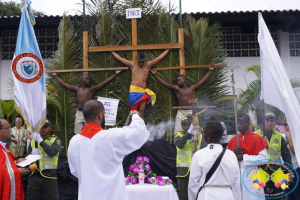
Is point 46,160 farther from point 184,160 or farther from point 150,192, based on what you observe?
point 184,160

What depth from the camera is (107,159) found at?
177 inches

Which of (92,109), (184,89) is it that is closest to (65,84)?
(184,89)

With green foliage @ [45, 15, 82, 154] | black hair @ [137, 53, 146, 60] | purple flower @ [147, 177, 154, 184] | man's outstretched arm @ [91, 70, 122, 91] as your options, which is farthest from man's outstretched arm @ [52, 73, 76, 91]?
purple flower @ [147, 177, 154, 184]

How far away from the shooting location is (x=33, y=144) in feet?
26.6

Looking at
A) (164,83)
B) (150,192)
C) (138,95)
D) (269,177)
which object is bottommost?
(150,192)

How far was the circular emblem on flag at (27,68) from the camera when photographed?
8.48 metres

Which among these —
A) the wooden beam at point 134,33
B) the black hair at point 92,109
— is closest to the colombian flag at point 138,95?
the wooden beam at point 134,33

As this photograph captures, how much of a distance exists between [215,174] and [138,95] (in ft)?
18.3

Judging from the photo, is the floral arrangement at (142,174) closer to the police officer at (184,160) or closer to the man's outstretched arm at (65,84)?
the police officer at (184,160)

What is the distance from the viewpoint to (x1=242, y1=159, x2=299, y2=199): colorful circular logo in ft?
23.8

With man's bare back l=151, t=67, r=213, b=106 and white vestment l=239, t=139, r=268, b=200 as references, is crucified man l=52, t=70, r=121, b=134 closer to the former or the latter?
man's bare back l=151, t=67, r=213, b=106

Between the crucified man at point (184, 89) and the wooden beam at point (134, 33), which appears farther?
the wooden beam at point (134, 33)

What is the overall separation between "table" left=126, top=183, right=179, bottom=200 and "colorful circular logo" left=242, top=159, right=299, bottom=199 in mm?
1550

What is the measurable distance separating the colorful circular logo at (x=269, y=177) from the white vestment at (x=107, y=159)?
339cm
